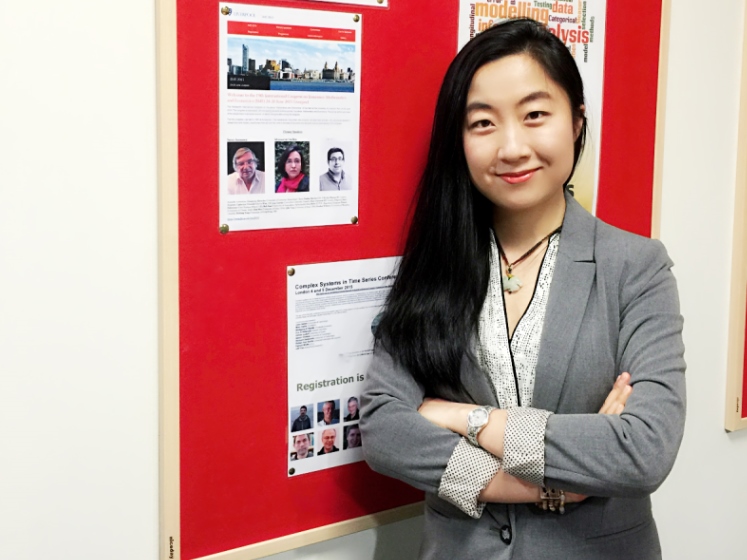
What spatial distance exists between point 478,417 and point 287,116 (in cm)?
64

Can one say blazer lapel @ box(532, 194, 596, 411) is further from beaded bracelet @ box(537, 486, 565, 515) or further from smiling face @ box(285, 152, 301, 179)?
smiling face @ box(285, 152, 301, 179)

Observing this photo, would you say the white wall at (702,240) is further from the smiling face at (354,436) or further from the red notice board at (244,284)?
the smiling face at (354,436)

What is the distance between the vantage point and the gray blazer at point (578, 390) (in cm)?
147

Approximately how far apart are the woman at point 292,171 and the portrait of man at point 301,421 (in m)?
0.43

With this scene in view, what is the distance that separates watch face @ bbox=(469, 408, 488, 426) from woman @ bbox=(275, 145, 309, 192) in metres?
0.52

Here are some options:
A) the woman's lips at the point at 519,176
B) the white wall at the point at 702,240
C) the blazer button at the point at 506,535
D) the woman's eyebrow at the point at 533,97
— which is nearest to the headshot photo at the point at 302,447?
the blazer button at the point at 506,535

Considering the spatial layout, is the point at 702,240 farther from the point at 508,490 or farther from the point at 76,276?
the point at 76,276

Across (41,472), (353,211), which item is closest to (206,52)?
(353,211)

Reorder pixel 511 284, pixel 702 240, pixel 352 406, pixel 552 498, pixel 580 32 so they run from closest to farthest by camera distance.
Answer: pixel 552 498 < pixel 511 284 < pixel 352 406 < pixel 580 32 < pixel 702 240

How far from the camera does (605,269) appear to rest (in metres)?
1.55

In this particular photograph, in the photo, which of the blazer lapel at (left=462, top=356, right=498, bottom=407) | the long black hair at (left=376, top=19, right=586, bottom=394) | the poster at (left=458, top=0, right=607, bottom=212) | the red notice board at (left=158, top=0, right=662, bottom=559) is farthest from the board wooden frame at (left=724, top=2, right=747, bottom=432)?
the blazer lapel at (left=462, top=356, right=498, bottom=407)

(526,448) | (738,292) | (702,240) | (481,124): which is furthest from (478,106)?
(738,292)

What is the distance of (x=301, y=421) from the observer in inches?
65.4

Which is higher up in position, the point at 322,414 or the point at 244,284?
the point at 244,284
